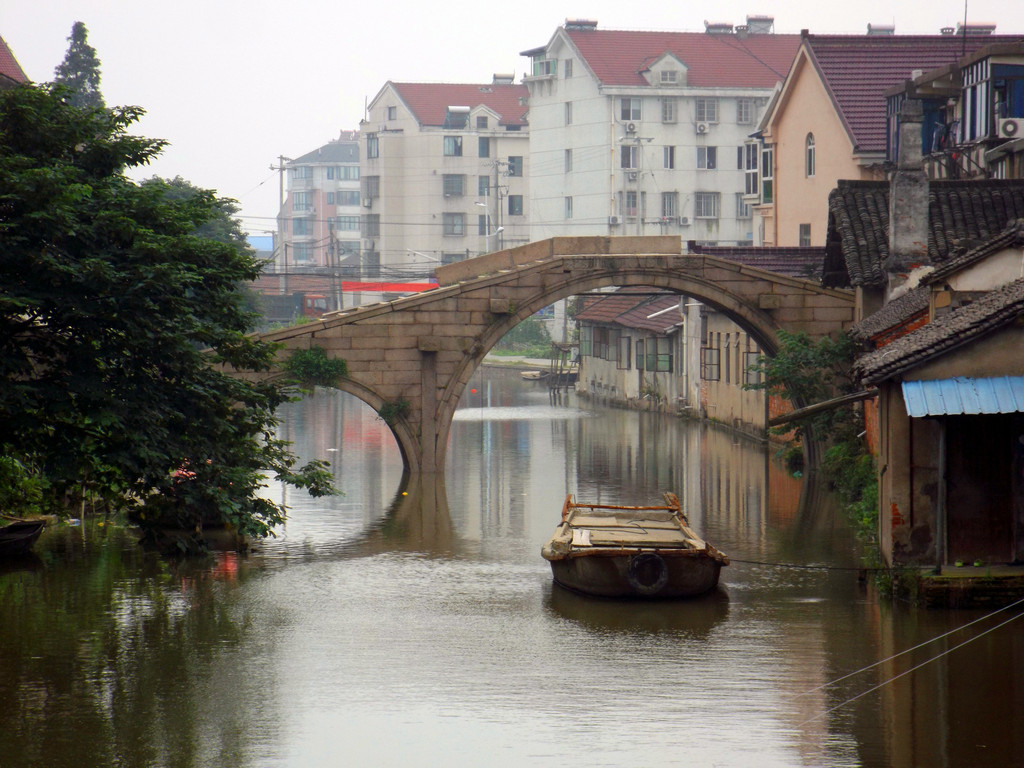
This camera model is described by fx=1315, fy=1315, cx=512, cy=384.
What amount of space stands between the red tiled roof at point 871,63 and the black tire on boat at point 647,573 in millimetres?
24463

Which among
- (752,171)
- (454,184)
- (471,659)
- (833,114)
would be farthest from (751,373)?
(454,184)

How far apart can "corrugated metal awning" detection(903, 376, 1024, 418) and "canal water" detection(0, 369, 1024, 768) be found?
8.29 ft

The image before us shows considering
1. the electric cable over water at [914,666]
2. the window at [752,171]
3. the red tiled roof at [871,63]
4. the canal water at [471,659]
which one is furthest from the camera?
the window at [752,171]

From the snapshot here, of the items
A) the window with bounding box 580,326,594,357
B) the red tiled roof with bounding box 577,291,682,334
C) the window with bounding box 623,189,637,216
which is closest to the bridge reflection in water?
the red tiled roof with bounding box 577,291,682,334

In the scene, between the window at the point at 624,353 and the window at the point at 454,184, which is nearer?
the window at the point at 624,353

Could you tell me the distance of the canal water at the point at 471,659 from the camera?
1195 cm

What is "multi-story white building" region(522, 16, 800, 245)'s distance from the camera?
2557 inches

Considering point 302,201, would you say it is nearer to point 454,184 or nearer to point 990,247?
point 454,184

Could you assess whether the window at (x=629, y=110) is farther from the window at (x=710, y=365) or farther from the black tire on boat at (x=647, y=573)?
the black tire on boat at (x=647, y=573)

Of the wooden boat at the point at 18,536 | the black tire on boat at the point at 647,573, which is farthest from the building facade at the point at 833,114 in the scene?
the wooden boat at the point at 18,536

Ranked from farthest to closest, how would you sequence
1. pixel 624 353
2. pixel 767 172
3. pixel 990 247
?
pixel 624 353 → pixel 767 172 → pixel 990 247

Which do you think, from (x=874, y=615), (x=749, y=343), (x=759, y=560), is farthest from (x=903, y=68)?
(x=874, y=615)

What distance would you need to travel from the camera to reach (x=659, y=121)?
215 ft

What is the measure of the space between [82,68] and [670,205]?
29.3 metres
